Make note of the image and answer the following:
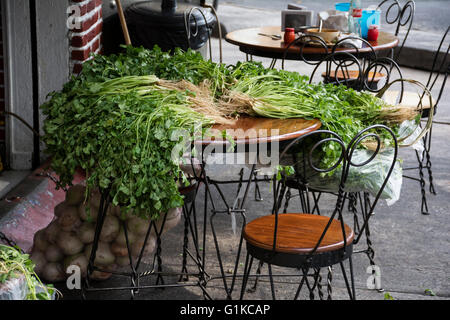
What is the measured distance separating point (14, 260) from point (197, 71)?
1.42 m

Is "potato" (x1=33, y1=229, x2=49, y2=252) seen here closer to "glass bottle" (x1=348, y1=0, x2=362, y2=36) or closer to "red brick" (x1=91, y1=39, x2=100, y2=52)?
"red brick" (x1=91, y1=39, x2=100, y2=52)

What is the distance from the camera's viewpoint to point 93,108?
296cm

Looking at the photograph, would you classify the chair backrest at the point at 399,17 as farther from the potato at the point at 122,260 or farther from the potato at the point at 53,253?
the potato at the point at 53,253

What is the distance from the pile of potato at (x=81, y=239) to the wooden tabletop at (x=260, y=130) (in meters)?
0.92

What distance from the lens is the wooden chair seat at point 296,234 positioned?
2.80 m

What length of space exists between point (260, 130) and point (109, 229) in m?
1.16

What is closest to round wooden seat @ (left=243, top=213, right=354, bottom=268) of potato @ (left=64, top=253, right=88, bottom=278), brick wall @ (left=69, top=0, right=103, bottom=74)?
potato @ (left=64, top=253, right=88, bottom=278)

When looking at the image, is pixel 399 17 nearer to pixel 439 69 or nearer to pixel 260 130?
pixel 439 69

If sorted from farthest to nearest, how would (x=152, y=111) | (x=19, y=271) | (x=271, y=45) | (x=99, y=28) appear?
(x=99, y=28) → (x=271, y=45) → (x=152, y=111) → (x=19, y=271)

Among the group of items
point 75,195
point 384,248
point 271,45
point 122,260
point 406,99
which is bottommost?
point 384,248

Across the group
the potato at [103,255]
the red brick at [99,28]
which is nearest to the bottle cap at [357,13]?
the red brick at [99,28]

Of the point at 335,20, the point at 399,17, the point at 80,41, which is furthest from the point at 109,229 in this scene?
the point at 399,17

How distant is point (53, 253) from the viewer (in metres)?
3.63
